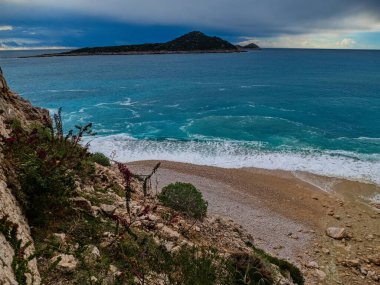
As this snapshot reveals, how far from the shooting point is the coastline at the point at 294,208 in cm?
1653

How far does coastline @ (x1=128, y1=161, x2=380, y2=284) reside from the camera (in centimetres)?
1653

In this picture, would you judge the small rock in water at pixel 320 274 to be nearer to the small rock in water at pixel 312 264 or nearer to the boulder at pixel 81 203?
the small rock in water at pixel 312 264

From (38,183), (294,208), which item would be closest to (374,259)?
(294,208)

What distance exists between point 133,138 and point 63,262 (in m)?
32.6

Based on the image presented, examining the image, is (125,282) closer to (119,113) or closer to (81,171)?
(81,171)

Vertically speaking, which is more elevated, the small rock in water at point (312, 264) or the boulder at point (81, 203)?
the boulder at point (81, 203)

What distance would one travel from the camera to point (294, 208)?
72.0 feet

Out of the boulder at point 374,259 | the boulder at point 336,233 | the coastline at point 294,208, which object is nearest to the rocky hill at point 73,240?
the coastline at point 294,208

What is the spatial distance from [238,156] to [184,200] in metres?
18.8

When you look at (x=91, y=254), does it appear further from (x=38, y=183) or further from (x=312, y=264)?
(x=312, y=264)

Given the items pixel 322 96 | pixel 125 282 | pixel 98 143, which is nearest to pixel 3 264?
pixel 125 282

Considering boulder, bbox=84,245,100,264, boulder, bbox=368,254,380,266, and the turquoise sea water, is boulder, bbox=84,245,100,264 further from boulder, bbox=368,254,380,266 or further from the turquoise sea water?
the turquoise sea water

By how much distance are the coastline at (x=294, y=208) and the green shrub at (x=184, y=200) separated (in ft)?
15.2

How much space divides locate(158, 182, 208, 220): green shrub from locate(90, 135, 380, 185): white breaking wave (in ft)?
50.7
